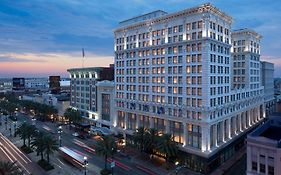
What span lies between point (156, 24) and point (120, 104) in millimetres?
34692

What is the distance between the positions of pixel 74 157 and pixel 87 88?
53.7 meters

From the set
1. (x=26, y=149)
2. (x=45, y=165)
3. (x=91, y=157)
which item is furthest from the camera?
(x=26, y=149)

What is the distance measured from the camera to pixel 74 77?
126 metres

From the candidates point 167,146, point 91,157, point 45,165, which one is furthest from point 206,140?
point 45,165

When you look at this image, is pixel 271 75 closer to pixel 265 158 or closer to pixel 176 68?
pixel 176 68

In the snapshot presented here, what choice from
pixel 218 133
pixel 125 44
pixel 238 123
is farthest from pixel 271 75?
pixel 125 44

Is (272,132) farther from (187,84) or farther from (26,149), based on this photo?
(26,149)

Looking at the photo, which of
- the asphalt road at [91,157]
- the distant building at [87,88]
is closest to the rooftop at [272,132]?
the asphalt road at [91,157]

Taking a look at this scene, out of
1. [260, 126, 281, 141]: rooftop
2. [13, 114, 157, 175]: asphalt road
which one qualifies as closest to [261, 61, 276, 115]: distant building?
[260, 126, 281, 141]: rooftop

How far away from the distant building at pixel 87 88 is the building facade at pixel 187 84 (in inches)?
739

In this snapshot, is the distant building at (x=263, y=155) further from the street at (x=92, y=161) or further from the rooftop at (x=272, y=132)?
the street at (x=92, y=161)

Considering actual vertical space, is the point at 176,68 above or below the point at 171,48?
below

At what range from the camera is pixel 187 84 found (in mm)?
70938

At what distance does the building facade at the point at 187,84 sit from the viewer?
66.7 meters
